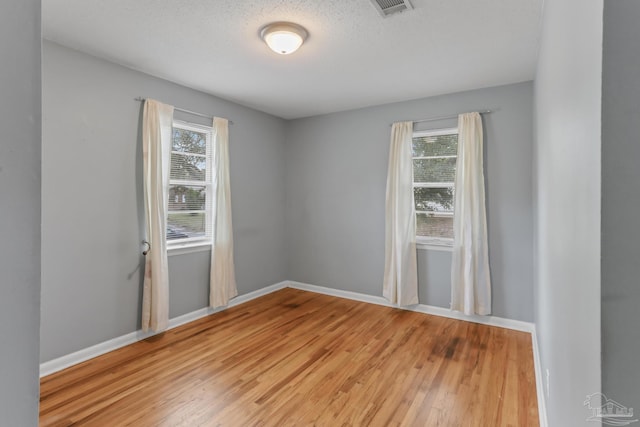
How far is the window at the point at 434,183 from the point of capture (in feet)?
12.4

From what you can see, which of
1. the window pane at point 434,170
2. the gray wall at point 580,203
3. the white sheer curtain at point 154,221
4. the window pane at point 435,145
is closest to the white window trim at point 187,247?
the white sheer curtain at point 154,221

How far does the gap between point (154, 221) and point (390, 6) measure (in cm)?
275

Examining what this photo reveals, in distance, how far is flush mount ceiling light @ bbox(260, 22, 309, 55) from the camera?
2273mm

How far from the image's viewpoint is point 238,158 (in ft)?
13.8

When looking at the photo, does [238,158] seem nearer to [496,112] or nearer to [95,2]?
[95,2]

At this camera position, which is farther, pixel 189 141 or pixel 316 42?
pixel 189 141

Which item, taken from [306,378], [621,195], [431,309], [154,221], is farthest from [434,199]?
[621,195]

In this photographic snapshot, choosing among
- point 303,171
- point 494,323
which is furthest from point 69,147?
point 494,323

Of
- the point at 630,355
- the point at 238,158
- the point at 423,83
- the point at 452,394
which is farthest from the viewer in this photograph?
the point at 238,158

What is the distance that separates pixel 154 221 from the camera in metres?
3.10

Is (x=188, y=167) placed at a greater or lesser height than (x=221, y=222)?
greater

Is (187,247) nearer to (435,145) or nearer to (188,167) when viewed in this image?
(188,167)

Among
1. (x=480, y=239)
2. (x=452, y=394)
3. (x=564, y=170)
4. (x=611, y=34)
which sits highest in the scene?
(x=611, y=34)

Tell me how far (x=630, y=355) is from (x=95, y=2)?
117 inches
